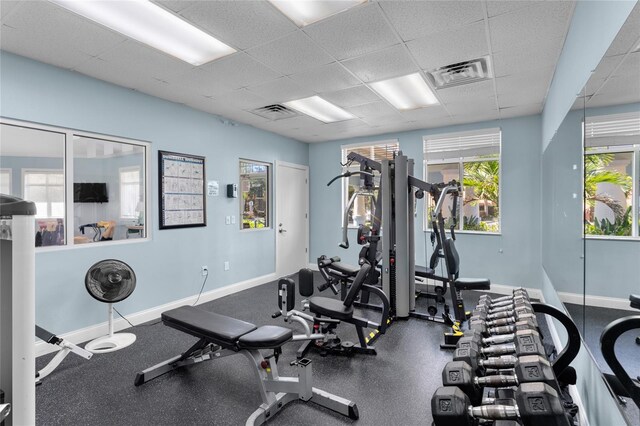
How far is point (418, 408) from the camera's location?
215cm

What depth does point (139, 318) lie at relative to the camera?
3.66 metres

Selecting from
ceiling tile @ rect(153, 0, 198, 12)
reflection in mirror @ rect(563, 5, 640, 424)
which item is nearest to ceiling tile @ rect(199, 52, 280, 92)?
ceiling tile @ rect(153, 0, 198, 12)

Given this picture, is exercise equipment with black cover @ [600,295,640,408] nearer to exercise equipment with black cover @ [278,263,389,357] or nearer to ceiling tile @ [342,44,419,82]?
exercise equipment with black cover @ [278,263,389,357]

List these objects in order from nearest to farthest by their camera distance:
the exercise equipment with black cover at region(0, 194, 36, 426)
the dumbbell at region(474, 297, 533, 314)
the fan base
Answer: the exercise equipment with black cover at region(0, 194, 36, 426)
the dumbbell at region(474, 297, 533, 314)
the fan base

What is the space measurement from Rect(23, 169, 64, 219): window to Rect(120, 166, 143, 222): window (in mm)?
601

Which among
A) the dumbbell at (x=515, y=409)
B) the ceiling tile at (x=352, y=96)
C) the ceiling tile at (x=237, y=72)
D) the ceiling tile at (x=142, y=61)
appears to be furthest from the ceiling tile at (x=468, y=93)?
the dumbbell at (x=515, y=409)

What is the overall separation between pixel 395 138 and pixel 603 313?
15.2 ft

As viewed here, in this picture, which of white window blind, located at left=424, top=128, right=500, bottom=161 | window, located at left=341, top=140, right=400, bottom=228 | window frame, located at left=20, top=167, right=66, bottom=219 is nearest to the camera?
window frame, located at left=20, top=167, right=66, bottom=219

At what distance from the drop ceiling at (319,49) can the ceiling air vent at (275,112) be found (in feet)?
0.82

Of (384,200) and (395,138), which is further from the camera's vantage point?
(395,138)

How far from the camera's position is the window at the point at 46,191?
2922 mm

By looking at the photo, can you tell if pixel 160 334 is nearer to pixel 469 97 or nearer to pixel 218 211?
pixel 218 211

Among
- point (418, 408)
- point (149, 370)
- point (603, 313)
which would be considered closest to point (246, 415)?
point (149, 370)

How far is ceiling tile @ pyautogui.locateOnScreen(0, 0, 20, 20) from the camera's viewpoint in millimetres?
2080
